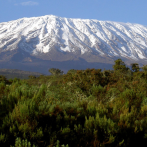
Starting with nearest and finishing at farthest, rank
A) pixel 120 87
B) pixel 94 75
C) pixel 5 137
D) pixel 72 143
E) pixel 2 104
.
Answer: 1. pixel 5 137
2. pixel 72 143
3. pixel 2 104
4. pixel 120 87
5. pixel 94 75

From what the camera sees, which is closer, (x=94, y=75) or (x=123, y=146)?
(x=123, y=146)

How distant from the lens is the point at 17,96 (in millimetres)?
5535

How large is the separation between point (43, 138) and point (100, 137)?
52.6 inches

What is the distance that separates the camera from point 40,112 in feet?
14.4

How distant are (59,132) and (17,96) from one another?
7.10 feet

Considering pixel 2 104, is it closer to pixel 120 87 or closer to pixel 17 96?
pixel 17 96

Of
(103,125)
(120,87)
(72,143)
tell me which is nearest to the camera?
(72,143)

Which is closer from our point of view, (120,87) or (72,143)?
(72,143)

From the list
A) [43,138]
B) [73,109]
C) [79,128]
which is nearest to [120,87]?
[73,109]

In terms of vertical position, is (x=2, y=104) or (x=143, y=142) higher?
(x=2, y=104)

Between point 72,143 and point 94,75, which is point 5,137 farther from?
point 94,75

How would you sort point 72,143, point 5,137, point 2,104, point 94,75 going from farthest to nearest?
point 94,75, point 2,104, point 72,143, point 5,137

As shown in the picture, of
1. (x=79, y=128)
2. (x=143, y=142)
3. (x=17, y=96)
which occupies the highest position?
(x=17, y=96)

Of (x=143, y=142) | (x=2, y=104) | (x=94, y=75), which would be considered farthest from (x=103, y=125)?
(x=94, y=75)
